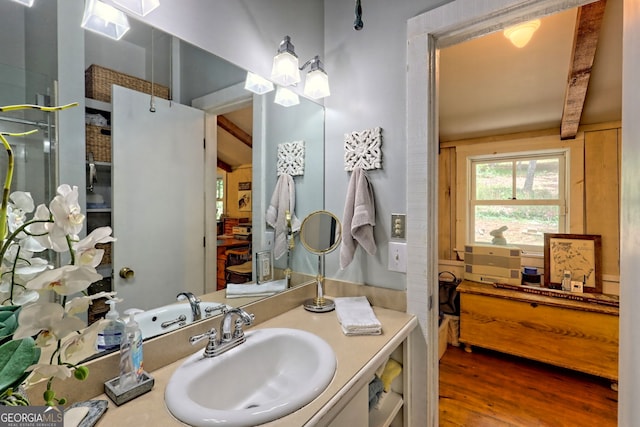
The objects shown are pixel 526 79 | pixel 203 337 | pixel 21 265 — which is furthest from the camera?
pixel 526 79

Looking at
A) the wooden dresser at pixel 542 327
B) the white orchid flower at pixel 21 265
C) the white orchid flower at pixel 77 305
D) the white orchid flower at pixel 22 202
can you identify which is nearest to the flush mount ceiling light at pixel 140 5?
the white orchid flower at pixel 22 202

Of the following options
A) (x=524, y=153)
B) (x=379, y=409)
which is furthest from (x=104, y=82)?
(x=524, y=153)

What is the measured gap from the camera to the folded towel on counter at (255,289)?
1196mm

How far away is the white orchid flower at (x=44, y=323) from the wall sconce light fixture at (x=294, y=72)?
1.15 m

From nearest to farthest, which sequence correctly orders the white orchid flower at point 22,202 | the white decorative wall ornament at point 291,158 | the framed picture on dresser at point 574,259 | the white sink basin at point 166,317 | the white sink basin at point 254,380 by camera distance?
the white orchid flower at point 22,202 → the white sink basin at point 254,380 → the white sink basin at point 166,317 → the white decorative wall ornament at point 291,158 → the framed picture on dresser at point 574,259

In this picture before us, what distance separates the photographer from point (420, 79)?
125 cm

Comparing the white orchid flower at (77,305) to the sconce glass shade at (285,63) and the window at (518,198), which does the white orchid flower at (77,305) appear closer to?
the sconce glass shade at (285,63)

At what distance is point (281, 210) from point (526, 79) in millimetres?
1969

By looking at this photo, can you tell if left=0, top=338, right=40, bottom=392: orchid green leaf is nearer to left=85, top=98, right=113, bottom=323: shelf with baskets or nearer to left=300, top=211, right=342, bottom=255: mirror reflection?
left=85, top=98, right=113, bottom=323: shelf with baskets

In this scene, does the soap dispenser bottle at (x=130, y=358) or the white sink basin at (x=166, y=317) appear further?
the white sink basin at (x=166, y=317)

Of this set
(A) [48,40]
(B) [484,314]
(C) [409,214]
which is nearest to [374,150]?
(C) [409,214]

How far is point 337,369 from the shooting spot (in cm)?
87

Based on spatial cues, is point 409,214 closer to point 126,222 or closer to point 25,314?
point 126,222

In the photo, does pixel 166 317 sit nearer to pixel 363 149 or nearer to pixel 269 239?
pixel 269 239
